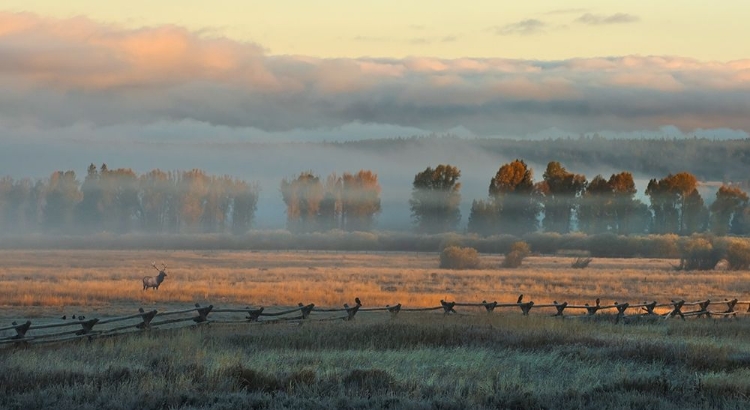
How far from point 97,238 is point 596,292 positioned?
76.0m

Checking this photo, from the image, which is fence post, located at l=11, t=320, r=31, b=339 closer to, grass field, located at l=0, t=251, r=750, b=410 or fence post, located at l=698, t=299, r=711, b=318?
grass field, located at l=0, t=251, r=750, b=410

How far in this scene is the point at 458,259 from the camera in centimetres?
6919

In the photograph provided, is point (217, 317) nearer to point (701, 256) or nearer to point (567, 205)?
point (701, 256)

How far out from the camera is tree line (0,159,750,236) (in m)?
107

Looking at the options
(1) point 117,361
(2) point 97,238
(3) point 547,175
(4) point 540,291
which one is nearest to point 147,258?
(2) point 97,238

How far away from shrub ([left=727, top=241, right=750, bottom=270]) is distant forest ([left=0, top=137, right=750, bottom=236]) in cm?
3220

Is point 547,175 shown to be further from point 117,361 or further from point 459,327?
point 117,361

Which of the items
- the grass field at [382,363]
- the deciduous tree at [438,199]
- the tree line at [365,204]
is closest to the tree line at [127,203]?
the tree line at [365,204]

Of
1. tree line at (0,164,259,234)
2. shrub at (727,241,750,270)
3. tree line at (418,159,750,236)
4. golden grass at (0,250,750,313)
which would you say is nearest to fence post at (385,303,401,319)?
golden grass at (0,250,750,313)

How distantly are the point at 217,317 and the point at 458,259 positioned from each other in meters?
42.7

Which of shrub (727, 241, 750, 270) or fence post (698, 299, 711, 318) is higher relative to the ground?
shrub (727, 241, 750, 270)

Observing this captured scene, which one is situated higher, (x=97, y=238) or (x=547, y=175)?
(x=547, y=175)

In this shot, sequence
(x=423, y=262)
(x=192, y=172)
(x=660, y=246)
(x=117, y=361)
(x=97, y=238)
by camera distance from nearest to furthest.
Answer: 1. (x=117, y=361)
2. (x=423, y=262)
3. (x=660, y=246)
4. (x=97, y=238)
5. (x=192, y=172)

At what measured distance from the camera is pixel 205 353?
1816 cm
